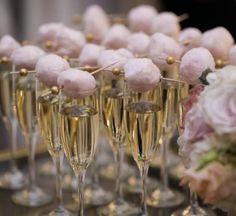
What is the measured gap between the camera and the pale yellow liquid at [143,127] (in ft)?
3.42

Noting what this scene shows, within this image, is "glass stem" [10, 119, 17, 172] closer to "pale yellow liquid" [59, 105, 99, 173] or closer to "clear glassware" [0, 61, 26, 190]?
"clear glassware" [0, 61, 26, 190]

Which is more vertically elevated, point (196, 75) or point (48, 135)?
point (196, 75)

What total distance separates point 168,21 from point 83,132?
444 mm

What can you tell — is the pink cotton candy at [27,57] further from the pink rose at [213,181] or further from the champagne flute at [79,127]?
the pink rose at [213,181]

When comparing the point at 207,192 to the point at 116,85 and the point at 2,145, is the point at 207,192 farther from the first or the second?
the point at 2,145

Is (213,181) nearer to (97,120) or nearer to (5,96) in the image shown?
(97,120)

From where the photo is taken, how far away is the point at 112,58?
1116mm

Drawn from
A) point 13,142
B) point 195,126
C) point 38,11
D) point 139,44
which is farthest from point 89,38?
point 38,11

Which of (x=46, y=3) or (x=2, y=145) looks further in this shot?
(x=46, y=3)

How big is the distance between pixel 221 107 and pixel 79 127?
0.27 meters

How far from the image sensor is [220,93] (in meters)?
0.85

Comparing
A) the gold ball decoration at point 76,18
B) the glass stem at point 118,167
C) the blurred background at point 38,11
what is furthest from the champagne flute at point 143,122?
the blurred background at point 38,11

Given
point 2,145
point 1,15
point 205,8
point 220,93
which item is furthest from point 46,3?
point 220,93

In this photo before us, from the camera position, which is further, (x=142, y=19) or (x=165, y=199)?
(x=142, y=19)
